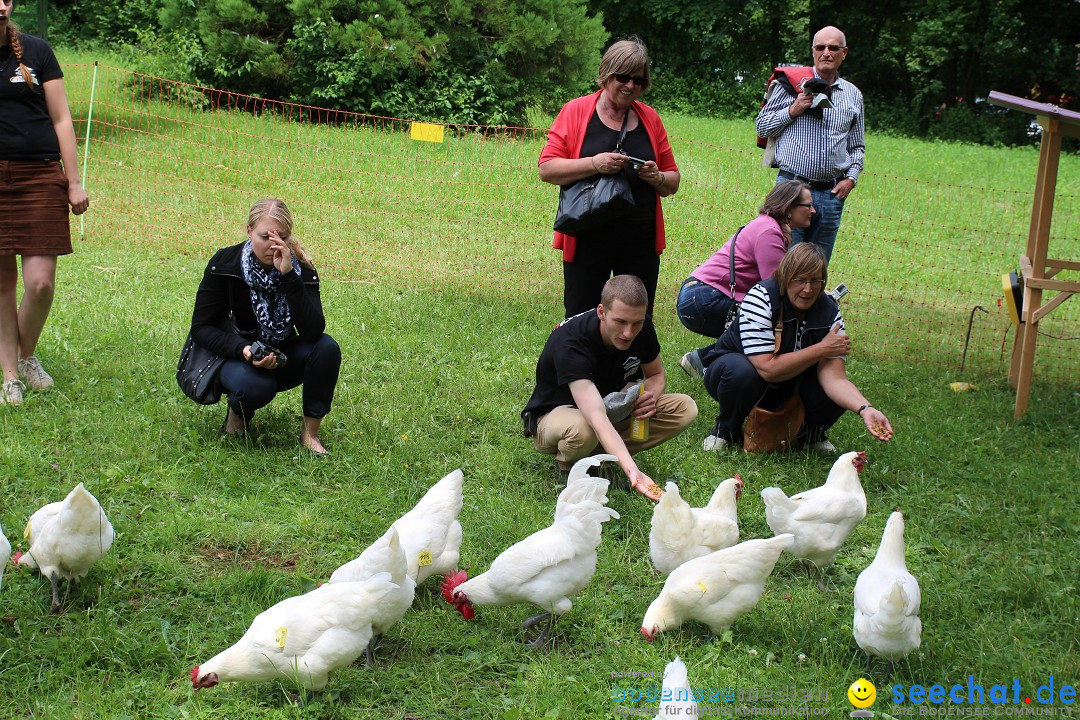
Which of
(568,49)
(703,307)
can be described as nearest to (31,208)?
(703,307)

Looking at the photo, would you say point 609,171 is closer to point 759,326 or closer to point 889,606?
point 759,326

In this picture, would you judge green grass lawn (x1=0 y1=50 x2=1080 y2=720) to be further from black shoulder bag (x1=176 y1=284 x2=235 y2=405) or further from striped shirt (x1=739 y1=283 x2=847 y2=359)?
striped shirt (x1=739 y1=283 x2=847 y2=359)

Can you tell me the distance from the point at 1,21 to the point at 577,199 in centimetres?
298

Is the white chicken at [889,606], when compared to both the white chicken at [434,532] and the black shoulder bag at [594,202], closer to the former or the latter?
the white chicken at [434,532]

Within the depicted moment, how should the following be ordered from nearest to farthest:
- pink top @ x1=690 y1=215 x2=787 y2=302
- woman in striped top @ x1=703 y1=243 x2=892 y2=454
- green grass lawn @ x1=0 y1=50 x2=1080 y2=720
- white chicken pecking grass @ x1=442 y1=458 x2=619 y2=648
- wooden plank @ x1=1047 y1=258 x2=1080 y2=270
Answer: green grass lawn @ x1=0 y1=50 x2=1080 y2=720
white chicken pecking grass @ x1=442 y1=458 x2=619 y2=648
woman in striped top @ x1=703 y1=243 x2=892 y2=454
pink top @ x1=690 y1=215 x2=787 y2=302
wooden plank @ x1=1047 y1=258 x2=1080 y2=270

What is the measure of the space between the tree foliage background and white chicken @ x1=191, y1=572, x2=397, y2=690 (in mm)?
12392

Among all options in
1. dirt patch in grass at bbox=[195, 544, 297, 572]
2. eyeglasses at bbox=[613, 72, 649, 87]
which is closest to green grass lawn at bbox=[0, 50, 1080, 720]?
dirt patch in grass at bbox=[195, 544, 297, 572]

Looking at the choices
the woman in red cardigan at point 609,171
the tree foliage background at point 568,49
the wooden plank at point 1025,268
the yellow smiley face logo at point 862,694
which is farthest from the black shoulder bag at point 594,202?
the tree foliage background at point 568,49

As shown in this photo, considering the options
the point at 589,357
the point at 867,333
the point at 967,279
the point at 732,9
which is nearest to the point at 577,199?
the point at 589,357

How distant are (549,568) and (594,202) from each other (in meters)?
2.22

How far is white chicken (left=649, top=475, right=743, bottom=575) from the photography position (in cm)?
354

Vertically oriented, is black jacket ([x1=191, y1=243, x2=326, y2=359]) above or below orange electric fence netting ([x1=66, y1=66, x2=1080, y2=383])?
above

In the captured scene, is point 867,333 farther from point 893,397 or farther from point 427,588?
point 427,588

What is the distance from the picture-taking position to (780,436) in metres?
5.01
